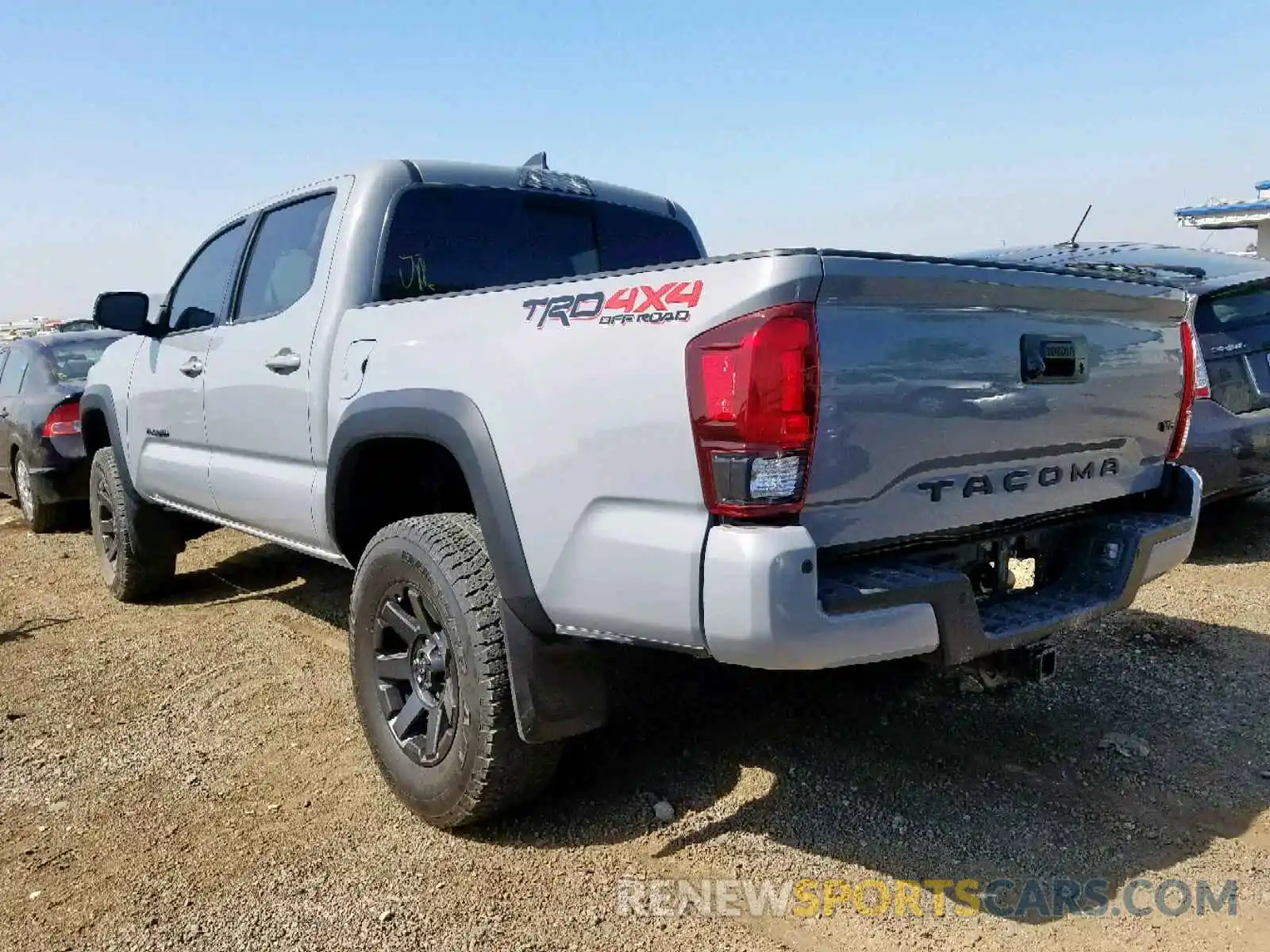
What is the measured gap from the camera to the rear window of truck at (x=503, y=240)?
3449 mm

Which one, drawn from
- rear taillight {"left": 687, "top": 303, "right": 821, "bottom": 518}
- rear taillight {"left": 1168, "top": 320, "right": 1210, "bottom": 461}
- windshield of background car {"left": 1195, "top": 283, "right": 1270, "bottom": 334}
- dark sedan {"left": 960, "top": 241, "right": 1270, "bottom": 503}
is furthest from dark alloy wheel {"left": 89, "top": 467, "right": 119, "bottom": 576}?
windshield of background car {"left": 1195, "top": 283, "right": 1270, "bottom": 334}

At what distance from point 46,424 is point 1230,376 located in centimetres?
776

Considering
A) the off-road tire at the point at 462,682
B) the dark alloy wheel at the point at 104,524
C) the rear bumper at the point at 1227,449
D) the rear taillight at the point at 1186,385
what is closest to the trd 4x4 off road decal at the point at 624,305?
the off-road tire at the point at 462,682

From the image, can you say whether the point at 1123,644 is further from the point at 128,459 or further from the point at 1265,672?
the point at 128,459

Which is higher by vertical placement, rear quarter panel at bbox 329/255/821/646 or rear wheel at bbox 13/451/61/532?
rear quarter panel at bbox 329/255/821/646

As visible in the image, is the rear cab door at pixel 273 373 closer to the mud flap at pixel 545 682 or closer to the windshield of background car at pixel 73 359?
the mud flap at pixel 545 682

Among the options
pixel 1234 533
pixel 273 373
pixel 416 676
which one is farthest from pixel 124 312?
pixel 1234 533

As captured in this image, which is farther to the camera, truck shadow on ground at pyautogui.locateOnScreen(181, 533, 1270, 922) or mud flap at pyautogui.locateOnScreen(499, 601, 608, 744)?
truck shadow on ground at pyautogui.locateOnScreen(181, 533, 1270, 922)

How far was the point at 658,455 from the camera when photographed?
217cm

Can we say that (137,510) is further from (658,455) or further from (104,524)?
(658,455)

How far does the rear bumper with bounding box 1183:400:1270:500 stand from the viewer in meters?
4.96

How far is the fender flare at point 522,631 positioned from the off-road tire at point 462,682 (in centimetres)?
7

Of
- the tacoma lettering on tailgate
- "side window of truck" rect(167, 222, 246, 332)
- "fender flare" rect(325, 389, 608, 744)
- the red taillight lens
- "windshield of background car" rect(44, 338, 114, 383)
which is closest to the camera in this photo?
the tacoma lettering on tailgate

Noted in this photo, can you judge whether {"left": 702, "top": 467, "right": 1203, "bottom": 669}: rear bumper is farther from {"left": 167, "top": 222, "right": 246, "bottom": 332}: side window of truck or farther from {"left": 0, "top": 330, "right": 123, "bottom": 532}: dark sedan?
{"left": 0, "top": 330, "right": 123, "bottom": 532}: dark sedan
